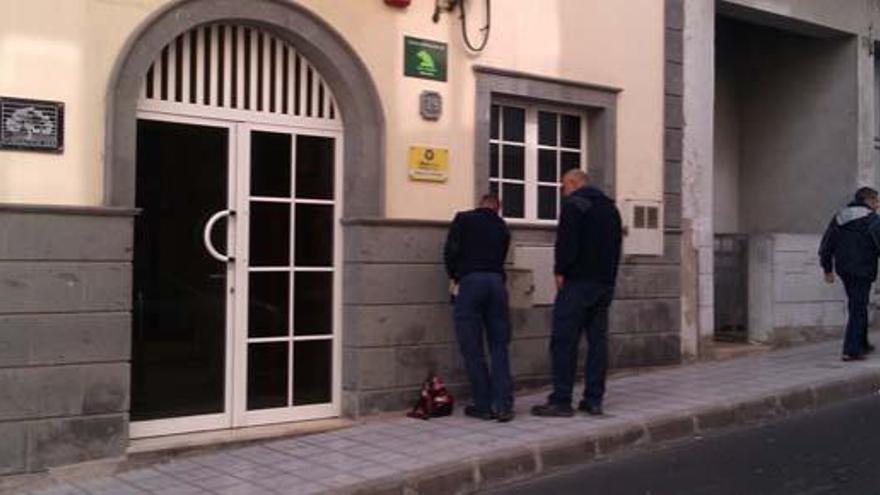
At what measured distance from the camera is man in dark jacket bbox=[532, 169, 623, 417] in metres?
7.93

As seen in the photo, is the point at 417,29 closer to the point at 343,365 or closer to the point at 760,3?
the point at 343,365

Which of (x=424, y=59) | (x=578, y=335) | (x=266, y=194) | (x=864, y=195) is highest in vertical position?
(x=424, y=59)

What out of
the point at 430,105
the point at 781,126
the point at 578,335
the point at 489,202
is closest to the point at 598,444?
the point at 578,335

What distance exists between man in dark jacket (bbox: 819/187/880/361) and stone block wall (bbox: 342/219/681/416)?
353 centimetres

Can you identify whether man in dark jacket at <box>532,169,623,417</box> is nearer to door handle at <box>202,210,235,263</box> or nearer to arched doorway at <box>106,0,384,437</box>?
arched doorway at <box>106,0,384,437</box>

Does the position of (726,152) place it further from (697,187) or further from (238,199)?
(238,199)

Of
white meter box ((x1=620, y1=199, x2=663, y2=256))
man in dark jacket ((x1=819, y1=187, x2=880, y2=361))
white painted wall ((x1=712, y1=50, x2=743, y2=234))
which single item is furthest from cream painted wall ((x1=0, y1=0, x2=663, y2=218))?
white painted wall ((x1=712, y1=50, x2=743, y2=234))

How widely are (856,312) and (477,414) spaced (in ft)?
15.2

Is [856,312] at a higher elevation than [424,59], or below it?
below

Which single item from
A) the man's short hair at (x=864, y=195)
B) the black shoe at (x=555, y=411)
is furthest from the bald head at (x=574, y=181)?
the man's short hair at (x=864, y=195)

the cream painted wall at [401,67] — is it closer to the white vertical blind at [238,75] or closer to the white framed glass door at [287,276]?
the white vertical blind at [238,75]

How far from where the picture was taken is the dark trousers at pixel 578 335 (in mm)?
8000

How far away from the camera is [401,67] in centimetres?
834

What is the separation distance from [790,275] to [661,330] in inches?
94.3
